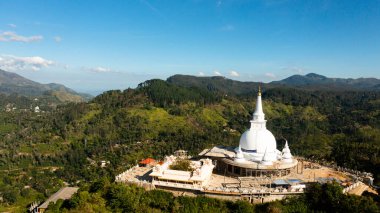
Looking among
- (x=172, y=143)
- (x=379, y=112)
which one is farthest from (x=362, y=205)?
(x=379, y=112)

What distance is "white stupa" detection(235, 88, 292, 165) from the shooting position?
4784 centimetres

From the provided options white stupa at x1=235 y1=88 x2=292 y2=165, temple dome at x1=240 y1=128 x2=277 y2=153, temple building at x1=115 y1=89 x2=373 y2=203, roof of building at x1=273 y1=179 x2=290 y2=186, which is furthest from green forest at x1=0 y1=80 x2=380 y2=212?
temple dome at x1=240 y1=128 x2=277 y2=153

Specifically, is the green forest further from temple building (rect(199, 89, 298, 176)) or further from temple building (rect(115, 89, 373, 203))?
temple building (rect(199, 89, 298, 176))

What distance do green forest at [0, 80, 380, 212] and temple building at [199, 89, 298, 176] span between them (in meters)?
7.19

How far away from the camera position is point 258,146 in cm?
4991

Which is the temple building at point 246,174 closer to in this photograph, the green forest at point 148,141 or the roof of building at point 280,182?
the roof of building at point 280,182

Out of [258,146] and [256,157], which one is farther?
[258,146]

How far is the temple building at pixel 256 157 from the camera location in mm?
46406

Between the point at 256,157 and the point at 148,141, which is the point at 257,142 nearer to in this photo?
the point at 256,157

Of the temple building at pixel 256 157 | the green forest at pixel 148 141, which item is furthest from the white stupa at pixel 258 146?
the green forest at pixel 148 141

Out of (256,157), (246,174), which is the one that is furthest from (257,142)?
(246,174)

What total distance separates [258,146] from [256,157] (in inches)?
78.0

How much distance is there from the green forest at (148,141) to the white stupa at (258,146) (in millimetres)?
8972

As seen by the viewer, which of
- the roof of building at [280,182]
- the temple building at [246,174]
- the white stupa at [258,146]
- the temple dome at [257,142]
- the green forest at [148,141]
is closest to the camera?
the green forest at [148,141]
